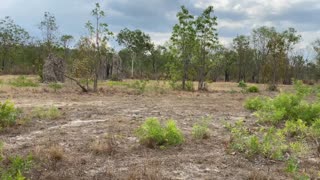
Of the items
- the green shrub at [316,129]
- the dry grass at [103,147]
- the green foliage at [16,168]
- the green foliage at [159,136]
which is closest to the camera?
the green foliage at [16,168]

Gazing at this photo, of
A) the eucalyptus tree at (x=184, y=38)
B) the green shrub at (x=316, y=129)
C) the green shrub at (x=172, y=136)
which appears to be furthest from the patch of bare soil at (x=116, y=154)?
the eucalyptus tree at (x=184, y=38)

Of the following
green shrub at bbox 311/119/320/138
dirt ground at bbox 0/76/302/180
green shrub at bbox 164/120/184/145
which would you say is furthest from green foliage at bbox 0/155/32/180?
green shrub at bbox 311/119/320/138

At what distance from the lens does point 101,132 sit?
23.1 feet

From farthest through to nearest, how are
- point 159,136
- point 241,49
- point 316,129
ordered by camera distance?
point 241,49
point 316,129
point 159,136

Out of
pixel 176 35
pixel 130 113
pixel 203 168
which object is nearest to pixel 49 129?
pixel 130 113

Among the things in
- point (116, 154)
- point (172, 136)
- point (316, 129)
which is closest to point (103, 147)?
point (116, 154)

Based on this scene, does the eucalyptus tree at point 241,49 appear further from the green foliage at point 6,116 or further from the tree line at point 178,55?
the green foliage at point 6,116

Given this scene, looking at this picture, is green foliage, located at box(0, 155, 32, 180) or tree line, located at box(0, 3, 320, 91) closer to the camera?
green foliage, located at box(0, 155, 32, 180)

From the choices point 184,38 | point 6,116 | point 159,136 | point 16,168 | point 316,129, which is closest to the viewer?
point 16,168

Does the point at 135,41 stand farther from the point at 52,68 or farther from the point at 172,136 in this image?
the point at 172,136

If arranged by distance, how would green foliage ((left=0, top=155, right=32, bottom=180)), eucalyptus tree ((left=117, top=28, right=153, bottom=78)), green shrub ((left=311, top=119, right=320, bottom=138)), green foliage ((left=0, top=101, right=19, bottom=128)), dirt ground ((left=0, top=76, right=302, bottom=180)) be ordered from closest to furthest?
green foliage ((left=0, top=155, right=32, bottom=180))
dirt ground ((left=0, top=76, right=302, bottom=180))
green shrub ((left=311, top=119, right=320, bottom=138))
green foliage ((left=0, top=101, right=19, bottom=128))
eucalyptus tree ((left=117, top=28, right=153, bottom=78))

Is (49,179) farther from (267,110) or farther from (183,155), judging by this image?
(267,110)

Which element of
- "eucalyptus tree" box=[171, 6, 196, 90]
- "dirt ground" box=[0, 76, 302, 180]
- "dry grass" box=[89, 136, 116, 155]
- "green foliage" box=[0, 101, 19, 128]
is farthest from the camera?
"eucalyptus tree" box=[171, 6, 196, 90]

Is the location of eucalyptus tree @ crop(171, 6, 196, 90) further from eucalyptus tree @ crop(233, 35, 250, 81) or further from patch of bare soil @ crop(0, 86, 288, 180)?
eucalyptus tree @ crop(233, 35, 250, 81)
